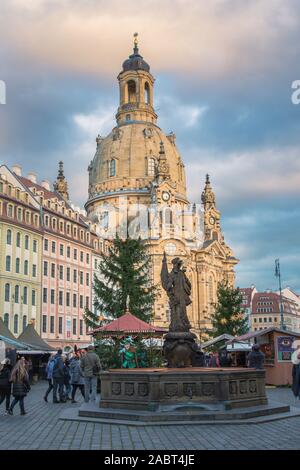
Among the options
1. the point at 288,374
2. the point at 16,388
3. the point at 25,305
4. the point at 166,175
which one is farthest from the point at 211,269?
the point at 16,388

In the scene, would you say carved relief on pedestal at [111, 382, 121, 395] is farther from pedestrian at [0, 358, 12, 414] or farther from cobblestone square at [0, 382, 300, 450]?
pedestrian at [0, 358, 12, 414]

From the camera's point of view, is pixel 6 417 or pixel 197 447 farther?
pixel 6 417

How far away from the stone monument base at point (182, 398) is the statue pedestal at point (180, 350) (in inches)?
98.2

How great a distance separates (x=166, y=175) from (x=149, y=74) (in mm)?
32074

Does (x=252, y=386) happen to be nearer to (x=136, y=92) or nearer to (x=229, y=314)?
(x=229, y=314)

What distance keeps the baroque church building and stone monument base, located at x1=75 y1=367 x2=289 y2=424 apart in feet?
254

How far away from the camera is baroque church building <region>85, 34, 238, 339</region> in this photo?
10306 centimetres

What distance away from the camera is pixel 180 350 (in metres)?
19.4

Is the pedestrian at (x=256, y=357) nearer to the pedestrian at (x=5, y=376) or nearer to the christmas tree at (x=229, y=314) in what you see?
the pedestrian at (x=5, y=376)

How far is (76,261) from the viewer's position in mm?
68625

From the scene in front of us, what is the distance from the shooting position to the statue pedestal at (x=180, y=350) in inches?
762

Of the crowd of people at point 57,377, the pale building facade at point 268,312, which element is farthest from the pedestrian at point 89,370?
the pale building facade at point 268,312

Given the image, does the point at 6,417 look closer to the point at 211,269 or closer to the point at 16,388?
the point at 16,388

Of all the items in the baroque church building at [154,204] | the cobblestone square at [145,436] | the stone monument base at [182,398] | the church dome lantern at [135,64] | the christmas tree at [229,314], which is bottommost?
the cobblestone square at [145,436]
